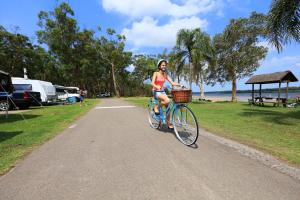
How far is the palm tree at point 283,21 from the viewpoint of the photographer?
975 cm

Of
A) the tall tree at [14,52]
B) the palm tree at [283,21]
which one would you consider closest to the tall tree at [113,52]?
the tall tree at [14,52]

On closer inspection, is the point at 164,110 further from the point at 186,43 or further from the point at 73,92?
the point at 73,92

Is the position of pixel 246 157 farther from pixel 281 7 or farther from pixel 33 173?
pixel 281 7

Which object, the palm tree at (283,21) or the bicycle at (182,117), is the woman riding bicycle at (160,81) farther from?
the palm tree at (283,21)

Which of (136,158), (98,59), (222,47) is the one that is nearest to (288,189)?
(136,158)

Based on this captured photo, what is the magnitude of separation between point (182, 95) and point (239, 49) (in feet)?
93.9

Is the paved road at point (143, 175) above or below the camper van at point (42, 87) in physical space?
below

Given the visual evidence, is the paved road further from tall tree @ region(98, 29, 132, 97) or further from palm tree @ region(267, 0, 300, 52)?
tall tree @ region(98, 29, 132, 97)

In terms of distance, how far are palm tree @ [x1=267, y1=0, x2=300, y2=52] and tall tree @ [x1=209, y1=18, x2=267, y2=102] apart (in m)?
18.9

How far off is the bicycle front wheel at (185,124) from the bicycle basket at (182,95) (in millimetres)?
300

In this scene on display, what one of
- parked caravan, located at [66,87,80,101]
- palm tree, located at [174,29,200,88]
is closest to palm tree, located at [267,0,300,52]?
palm tree, located at [174,29,200,88]

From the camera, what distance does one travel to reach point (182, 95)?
17.3ft

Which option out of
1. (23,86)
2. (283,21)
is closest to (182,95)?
(283,21)

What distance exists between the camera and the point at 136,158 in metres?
4.25
